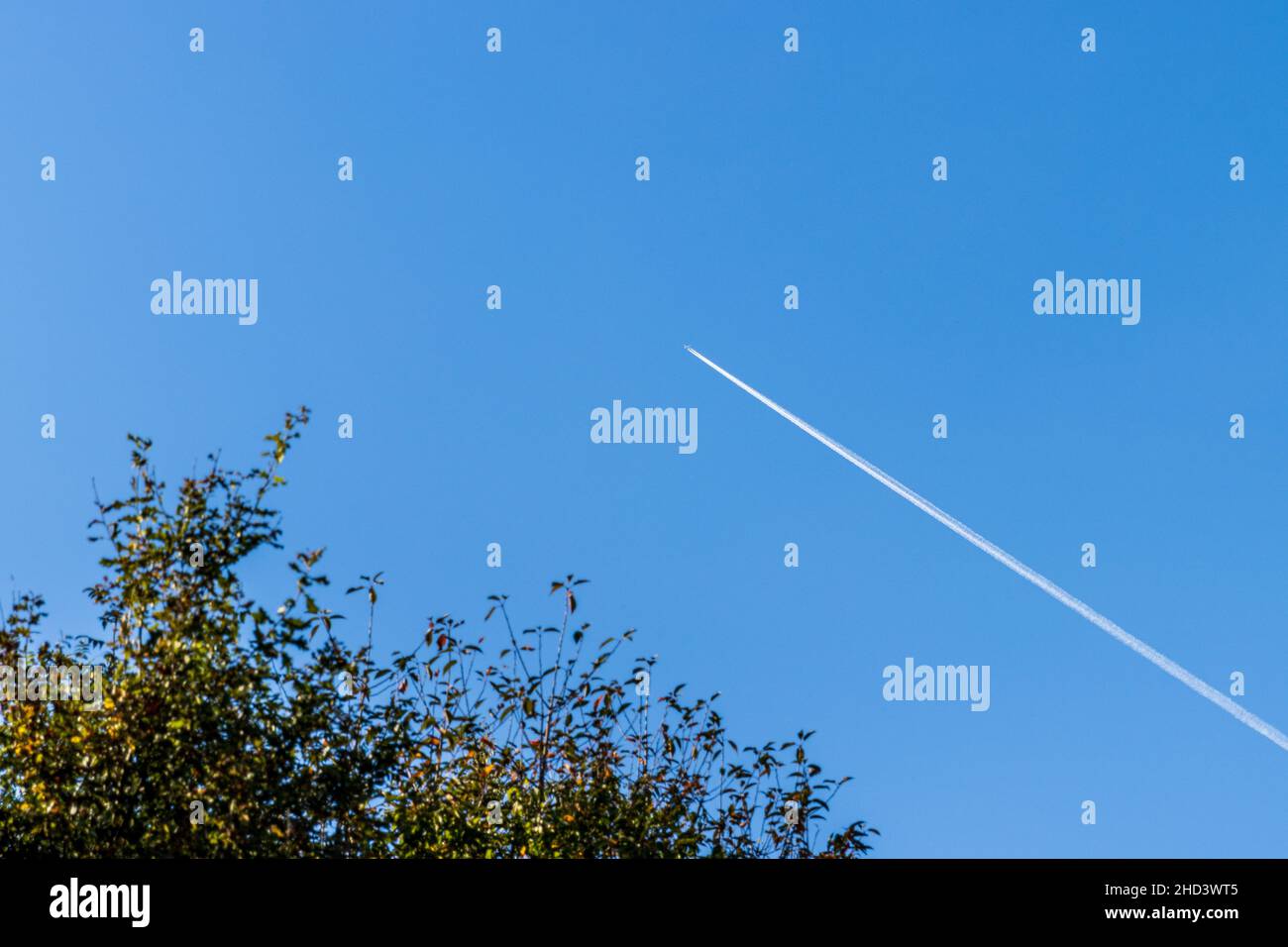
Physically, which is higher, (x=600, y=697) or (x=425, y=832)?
(x=600, y=697)

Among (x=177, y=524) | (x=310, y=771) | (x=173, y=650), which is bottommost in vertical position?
(x=310, y=771)

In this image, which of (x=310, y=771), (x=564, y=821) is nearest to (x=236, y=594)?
(x=310, y=771)

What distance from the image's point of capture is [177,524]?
10211 mm

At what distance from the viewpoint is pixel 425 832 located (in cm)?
1171
